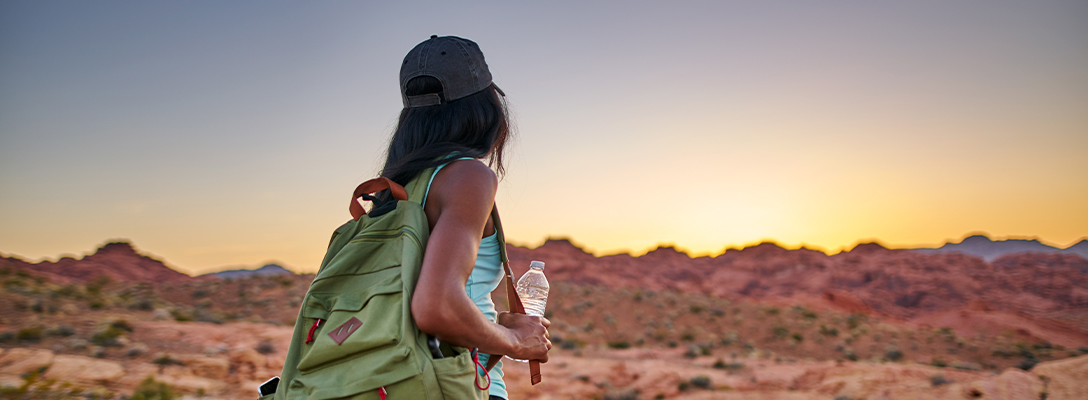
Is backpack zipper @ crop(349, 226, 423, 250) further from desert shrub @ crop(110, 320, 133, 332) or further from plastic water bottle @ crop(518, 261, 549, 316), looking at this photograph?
desert shrub @ crop(110, 320, 133, 332)

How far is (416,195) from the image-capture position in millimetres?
1435

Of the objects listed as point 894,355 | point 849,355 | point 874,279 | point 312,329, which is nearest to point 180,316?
point 312,329

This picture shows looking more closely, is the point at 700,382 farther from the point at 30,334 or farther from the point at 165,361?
the point at 30,334

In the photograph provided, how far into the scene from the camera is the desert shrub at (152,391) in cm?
753

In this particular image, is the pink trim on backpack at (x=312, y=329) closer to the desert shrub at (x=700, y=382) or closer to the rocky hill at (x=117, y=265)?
the desert shrub at (x=700, y=382)

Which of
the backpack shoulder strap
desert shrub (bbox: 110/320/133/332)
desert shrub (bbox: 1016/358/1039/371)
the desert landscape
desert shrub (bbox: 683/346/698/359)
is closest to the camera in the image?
the backpack shoulder strap

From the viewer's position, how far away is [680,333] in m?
25.3

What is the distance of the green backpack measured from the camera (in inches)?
51.0

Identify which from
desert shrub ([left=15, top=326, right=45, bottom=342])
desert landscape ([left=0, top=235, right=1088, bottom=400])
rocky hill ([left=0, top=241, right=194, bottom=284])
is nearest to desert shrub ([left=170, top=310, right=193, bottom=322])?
desert landscape ([left=0, top=235, right=1088, bottom=400])

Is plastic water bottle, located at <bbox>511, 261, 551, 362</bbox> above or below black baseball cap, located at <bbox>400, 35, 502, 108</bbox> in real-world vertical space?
below

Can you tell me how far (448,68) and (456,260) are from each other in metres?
0.56

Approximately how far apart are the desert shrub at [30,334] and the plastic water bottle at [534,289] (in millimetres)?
10211

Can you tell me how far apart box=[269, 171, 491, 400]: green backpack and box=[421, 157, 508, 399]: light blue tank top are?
0.17m

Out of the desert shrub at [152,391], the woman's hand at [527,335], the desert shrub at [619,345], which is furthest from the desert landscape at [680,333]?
the woman's hand at [527,335]
